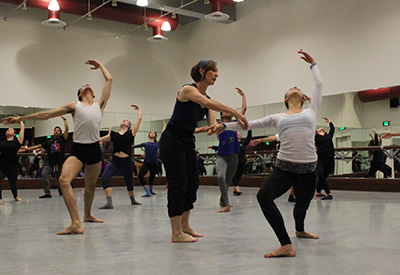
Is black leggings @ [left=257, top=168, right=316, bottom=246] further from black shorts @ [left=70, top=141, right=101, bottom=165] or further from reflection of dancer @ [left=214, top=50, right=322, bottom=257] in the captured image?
black shorts @ [left=70, top=141, right=101, bottom=165]

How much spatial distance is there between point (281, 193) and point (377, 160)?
732 cm

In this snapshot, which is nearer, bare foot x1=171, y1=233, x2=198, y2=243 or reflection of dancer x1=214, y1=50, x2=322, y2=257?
reflection of dancer x1=214, y1=50, x2=322, y2=257

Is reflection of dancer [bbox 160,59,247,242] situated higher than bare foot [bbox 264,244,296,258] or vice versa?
reflection of dancer [bbox 160,59,247,242]

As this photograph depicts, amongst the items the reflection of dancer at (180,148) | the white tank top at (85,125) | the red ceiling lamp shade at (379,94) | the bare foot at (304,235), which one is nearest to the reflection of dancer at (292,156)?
the reflection of dancer at (180,148)

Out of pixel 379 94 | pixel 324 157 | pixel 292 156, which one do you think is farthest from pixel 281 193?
pixel 379 94

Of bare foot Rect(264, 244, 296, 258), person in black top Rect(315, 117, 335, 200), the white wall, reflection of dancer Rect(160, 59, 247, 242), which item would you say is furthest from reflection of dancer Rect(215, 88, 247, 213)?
the white wall

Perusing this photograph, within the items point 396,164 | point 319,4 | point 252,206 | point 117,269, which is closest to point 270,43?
point 319,4

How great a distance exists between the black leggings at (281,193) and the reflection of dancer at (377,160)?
675 centimetres

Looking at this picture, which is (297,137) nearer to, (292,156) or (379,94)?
(292,156)

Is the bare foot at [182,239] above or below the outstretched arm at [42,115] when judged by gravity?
below

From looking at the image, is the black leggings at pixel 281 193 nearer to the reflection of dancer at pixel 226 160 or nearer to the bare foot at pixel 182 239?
the bare foot at pixel 182 239

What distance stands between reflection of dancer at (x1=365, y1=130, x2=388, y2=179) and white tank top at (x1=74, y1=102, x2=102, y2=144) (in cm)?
719

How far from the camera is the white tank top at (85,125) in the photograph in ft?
14.6

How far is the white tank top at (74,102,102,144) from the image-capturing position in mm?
4465
